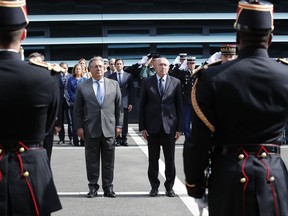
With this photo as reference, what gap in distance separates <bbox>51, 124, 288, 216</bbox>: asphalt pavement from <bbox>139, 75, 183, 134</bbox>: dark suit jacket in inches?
37.1

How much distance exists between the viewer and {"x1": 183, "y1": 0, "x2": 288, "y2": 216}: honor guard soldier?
181 inches

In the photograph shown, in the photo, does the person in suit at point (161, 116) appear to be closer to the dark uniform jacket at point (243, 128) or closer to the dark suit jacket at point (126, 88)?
the dark uniform jacket at point (243, 128)

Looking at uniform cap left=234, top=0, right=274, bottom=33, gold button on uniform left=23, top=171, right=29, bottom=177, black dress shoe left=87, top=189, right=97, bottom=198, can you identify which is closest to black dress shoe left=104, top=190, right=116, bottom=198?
black dress shoe left=87, top=189, right=97, bottom=198

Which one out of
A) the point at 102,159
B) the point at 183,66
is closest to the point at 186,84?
the point at 183,66

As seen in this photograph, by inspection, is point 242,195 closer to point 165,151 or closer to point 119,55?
point 165,151

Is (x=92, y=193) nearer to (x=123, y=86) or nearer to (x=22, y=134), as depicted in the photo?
(x=22, y=134)

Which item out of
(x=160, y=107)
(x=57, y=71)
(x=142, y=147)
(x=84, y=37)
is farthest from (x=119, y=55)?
(x=57, y=71)

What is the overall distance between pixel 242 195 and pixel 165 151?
537cm

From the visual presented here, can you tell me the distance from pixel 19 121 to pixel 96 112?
5.35 m

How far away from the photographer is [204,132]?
4.62 m

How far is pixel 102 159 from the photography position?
9.95 metres

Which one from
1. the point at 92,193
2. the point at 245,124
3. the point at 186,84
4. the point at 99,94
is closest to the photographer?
the point at 245,124

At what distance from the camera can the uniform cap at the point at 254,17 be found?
4.64 metres

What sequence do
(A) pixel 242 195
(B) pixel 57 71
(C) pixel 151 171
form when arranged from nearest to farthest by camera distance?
(A) pixel 242 195 < (B) pixel 57 71 < (C) pixel 151 171
